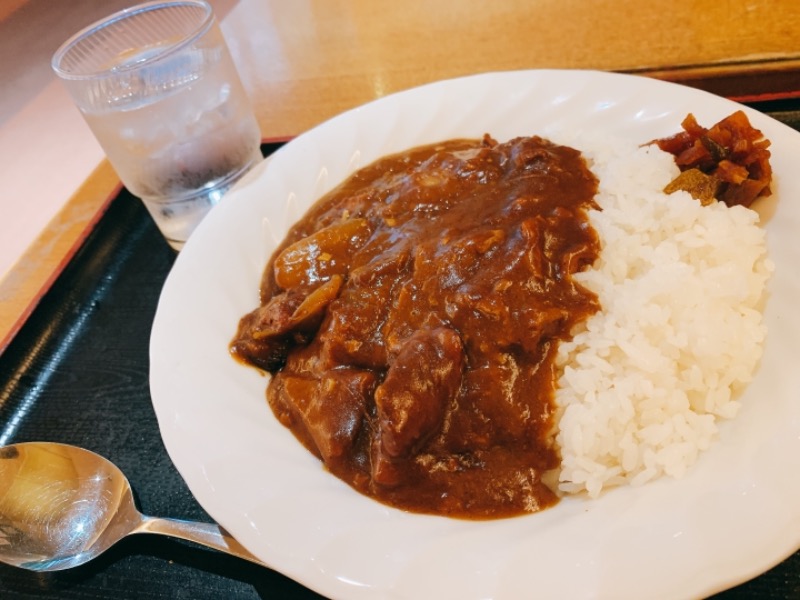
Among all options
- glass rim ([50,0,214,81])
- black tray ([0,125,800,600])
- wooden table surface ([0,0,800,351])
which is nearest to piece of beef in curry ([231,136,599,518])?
black tray ([0,125,800,600])

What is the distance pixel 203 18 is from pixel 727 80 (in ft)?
9.18

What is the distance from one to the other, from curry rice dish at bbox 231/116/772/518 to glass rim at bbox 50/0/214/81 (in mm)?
1127

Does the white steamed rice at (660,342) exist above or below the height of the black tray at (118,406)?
above

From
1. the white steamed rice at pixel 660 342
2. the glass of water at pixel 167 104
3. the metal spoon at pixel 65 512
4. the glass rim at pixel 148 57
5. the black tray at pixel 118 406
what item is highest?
the glass rim at pixel 148 57

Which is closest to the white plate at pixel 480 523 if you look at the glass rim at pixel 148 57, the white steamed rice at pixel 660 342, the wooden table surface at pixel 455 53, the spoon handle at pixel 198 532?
the white steamed rice at pixel 660 342

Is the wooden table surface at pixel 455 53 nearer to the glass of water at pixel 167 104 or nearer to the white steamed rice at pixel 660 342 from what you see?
the glass of water at pixel 167 104

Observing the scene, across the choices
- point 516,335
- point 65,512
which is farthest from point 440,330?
point 65,512

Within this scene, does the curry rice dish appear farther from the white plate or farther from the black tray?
the black tray

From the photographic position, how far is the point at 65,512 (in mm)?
2109

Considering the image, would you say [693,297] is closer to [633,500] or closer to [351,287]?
[633,500]

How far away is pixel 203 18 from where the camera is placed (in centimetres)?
293

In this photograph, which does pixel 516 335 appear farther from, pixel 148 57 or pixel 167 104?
pixel 148 57

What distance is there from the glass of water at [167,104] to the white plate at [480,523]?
44cm

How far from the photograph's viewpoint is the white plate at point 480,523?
4.66ft
